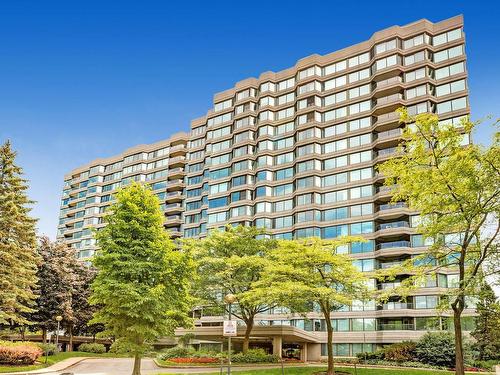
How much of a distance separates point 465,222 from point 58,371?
31.5 metres

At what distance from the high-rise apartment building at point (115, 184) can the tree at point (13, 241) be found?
5012cm

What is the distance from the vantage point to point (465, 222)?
23203 millimetres

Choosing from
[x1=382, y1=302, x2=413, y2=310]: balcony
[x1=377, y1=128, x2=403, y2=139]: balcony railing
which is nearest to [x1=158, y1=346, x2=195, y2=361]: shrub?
[x1=382, y1=302, x2=413, y2=310]: balcony

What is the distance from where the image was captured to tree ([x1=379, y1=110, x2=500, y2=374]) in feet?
70.8

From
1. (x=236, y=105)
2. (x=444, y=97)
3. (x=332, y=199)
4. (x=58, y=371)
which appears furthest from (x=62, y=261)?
(x=444, y=97)

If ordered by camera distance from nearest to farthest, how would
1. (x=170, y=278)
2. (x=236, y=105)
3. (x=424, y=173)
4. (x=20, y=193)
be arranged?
(x=424, y=173) < (x=170, y=278) < (x=20, y=193) < (x=236, y=105)

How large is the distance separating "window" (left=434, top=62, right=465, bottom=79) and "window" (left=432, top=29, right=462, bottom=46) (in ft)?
12.5

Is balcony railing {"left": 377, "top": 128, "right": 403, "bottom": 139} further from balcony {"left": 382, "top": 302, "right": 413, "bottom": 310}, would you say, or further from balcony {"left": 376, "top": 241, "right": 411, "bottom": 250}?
balcony {"left": 382, "top": 302, "right": 413, "bottom": 310}

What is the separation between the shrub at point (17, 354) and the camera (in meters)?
36.7

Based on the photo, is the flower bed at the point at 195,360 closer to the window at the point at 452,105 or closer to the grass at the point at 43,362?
the grass at the point at 43,362

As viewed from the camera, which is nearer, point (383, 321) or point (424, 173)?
point (424, 173)

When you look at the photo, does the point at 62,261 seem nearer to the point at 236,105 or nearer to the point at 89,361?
the point at 89,361

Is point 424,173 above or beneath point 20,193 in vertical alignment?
beneath

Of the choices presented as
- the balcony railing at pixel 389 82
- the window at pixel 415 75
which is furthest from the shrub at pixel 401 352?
the window at pixel 415 75
